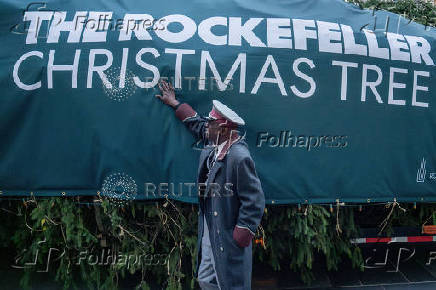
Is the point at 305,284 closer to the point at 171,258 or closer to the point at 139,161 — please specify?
the point at 171,258

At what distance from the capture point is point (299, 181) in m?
3.64

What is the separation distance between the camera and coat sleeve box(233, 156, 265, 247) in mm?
2953

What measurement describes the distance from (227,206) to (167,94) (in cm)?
103

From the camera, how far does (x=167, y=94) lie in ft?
11.5

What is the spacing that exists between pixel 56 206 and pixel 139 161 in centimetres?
76
